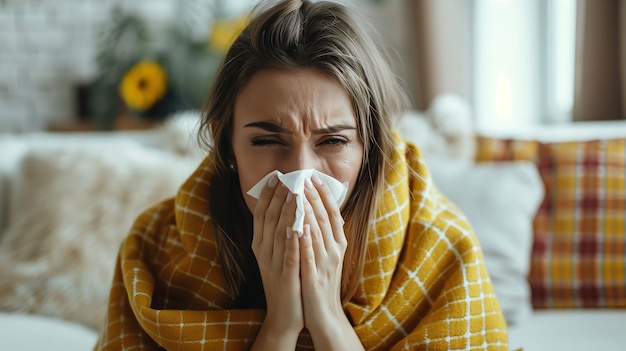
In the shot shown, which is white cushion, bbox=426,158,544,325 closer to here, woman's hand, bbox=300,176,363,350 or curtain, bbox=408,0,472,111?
woman's hand, bbox=300,176,363,350

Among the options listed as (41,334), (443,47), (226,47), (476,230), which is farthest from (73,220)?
(443,47)

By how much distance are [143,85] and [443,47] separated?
1.55 m

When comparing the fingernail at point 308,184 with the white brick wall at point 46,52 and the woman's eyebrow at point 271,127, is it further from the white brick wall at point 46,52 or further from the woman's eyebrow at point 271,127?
the white brick wall at point 46,52

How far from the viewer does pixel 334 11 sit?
42.3 inches

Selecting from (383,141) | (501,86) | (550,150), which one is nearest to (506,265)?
(550,150)

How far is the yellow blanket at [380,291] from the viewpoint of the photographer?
1.05m

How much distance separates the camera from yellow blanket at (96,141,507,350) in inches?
41.3

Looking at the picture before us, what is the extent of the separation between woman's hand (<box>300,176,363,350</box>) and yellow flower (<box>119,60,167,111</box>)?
8.40 ft

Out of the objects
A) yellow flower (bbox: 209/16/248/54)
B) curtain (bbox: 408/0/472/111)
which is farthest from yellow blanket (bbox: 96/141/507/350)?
yellow flower (bbox: 209/16/248/54)

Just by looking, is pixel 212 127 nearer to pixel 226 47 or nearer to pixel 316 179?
pixel 316 179

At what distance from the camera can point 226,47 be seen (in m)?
3.18

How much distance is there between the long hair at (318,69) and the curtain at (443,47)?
2.00 meters

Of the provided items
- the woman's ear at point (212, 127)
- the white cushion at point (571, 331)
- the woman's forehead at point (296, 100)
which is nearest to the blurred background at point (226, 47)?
the white cushion at point (571, 331)

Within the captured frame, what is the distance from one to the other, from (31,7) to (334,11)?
10.2ft
